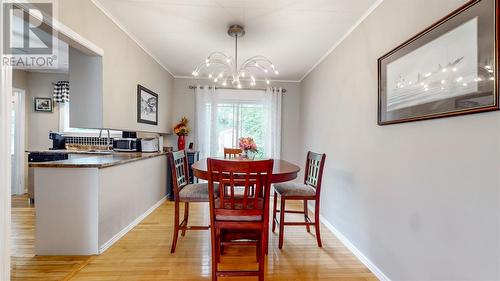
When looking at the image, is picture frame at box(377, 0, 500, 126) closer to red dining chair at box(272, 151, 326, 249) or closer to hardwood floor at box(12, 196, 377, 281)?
red dining chair at box(272, 151, 326, 249)

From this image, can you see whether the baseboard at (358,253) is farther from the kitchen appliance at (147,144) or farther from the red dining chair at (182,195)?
the kitchen appliance at (147,144)

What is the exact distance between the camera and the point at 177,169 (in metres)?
2.53

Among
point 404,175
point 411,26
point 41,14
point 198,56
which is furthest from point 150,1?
point 404,175

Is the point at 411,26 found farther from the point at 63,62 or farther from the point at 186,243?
the point at 63,62

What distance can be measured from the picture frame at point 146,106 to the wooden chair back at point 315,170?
227 cm

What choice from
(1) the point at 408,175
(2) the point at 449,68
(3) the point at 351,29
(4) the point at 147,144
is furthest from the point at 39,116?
(2) the point at 449,68

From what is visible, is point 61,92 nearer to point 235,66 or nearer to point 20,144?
point 20,144

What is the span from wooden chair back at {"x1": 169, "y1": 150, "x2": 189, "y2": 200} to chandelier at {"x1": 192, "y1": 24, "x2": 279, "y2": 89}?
0.92m

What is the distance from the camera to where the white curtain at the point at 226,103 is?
4.58m

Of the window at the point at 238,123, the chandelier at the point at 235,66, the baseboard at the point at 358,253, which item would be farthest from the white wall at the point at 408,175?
the window at the point at 238,123

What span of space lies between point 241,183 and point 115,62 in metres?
1.97

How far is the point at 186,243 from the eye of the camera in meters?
2.46

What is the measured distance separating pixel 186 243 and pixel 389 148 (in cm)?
208

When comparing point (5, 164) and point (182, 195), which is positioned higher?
point (5, 164)
